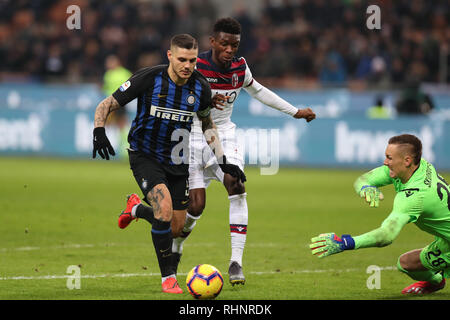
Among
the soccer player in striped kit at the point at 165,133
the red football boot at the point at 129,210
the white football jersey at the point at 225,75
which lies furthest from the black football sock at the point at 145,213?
the white football jersey at the point at 225,75

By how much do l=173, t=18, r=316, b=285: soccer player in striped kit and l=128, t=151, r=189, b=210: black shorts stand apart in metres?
0.57

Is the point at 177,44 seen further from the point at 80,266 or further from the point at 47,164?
the point at 47,164

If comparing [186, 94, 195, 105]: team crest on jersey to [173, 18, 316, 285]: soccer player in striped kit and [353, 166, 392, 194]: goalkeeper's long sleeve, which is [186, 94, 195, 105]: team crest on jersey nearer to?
[173, 18, 316, 285]: soccer player in striped kit

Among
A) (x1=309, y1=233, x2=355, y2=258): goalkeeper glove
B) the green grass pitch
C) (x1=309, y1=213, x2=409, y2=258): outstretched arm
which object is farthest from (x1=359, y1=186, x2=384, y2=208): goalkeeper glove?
the green grass pitch

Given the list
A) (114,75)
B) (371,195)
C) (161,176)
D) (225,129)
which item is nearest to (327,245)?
(371,195)

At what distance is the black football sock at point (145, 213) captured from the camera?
688cm

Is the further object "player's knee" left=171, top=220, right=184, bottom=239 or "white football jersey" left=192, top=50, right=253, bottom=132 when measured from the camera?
"white football jersey" left=192, top=50, right=253, bottom=132

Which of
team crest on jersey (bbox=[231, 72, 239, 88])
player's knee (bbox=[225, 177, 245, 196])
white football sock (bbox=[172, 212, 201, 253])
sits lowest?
white football sock (bbox=[172, 212, 201, 253])

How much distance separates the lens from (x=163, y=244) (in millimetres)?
6422

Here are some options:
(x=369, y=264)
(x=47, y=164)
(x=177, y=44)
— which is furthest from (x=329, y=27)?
(x=177, y=44)

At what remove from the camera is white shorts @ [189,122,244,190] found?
7594mm

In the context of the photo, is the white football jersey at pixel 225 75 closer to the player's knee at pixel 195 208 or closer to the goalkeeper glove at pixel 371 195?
the player's knee at pixel 195 208

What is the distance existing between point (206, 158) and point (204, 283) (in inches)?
72.3
